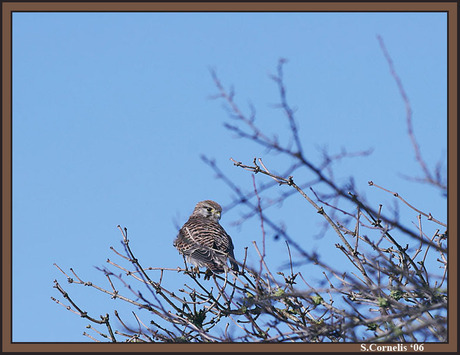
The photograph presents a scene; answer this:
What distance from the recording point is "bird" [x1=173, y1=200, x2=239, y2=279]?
8117mm

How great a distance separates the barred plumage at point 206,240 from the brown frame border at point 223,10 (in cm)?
203

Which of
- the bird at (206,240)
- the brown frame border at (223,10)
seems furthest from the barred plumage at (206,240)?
the brown frame border at (223,10)

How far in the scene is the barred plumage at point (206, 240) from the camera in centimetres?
816

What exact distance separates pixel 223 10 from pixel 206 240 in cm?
458

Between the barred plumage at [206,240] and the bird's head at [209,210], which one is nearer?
the barred plumage at [206,240]

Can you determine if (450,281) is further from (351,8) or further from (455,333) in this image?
(351,8)

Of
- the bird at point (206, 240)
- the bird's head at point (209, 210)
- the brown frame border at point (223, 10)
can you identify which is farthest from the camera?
the bird's head at point (209, 210)

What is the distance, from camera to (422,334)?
186 inches

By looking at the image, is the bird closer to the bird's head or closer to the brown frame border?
the bird's head

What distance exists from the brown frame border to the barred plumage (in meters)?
2.03

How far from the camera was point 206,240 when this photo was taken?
952cm

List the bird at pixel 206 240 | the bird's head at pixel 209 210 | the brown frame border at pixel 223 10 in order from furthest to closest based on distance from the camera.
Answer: the bird's head at pixel 209 210, the bird at pixel 206 240, the brown frame border at pixel 223 10

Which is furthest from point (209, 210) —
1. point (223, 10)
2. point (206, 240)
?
point (223, 10)

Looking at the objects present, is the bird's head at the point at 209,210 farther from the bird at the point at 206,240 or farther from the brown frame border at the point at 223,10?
the brown frame border at the point at 223,10
